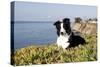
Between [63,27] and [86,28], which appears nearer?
[63,27]

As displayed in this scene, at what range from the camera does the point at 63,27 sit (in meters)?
2.59

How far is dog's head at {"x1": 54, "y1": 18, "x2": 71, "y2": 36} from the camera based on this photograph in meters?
2.55

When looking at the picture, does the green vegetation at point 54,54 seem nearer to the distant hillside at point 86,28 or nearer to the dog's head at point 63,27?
the distant hillside at point 86,28

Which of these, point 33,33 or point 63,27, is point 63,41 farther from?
point 33,33

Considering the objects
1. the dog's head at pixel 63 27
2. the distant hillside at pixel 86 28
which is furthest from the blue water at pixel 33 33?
the distant hillside at pixel 86 28

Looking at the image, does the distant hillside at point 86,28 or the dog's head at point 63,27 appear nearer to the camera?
the dog's head at point 63,27

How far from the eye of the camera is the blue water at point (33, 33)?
92.5 inches

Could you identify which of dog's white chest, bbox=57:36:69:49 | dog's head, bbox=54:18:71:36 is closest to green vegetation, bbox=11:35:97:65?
dog's white chest, bbox=57:36:69:49

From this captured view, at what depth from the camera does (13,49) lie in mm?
2332

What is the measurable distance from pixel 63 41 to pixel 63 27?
7.1 inches

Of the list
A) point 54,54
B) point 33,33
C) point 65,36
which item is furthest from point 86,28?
point 33,33

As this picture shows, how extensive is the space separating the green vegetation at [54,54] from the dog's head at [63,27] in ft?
0.65

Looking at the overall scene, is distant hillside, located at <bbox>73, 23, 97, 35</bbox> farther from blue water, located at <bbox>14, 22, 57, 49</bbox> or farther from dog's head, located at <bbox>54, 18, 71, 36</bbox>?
blue water, located at <bbox>14, 22, 57, 49</bbox>
